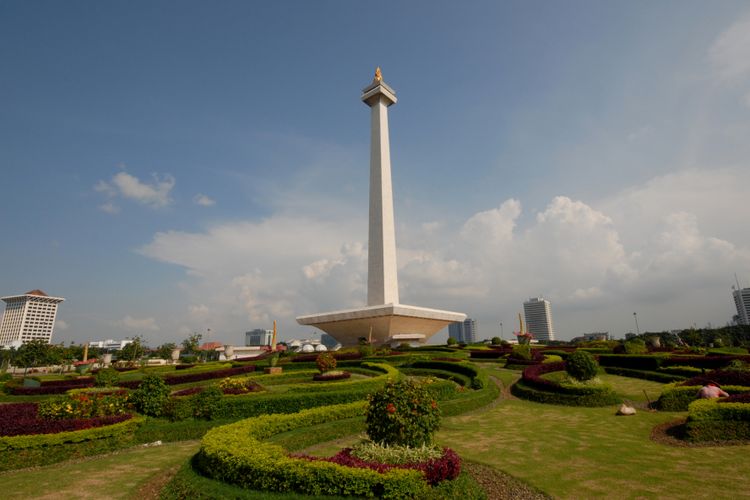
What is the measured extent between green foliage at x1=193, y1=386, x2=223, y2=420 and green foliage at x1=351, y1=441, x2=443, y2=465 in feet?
21.7

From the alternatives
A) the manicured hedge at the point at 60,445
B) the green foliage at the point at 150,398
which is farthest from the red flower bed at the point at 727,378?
the manicured hedge at the point at 60,445

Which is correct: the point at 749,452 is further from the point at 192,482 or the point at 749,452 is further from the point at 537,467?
the point at 192,482

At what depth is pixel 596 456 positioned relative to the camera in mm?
9242

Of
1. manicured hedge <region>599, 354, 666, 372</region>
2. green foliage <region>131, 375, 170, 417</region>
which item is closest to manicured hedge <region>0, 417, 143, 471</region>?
green foliage <region>131, 375, 170, 417</region>

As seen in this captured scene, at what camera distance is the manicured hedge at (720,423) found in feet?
32.7

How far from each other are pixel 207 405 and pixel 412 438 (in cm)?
783

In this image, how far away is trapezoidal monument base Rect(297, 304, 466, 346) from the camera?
4397cm

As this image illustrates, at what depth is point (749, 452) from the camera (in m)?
9.06

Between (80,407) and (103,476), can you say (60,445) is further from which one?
(103,476)

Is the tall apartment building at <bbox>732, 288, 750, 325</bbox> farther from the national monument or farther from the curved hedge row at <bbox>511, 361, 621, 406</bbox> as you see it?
the curved hedge row at <bbox>511, 361, 621, 406</bbox>

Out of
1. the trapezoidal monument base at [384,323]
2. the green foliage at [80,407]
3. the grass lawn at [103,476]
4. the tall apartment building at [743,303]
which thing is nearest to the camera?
the grass lawn at [103,476]

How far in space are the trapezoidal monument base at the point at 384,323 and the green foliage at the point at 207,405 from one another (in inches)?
1186

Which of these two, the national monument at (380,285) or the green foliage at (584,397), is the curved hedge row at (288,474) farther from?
the national monument at (380,285)

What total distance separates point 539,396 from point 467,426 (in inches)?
204
